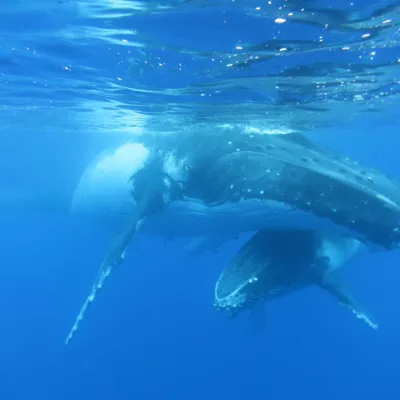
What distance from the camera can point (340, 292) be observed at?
41.6 feet

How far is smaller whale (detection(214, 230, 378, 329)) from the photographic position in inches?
426

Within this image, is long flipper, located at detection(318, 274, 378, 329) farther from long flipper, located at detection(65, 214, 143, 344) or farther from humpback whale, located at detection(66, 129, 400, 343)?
long flipper, located at detection(65, 214, 143, 344)

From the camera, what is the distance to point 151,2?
9852 mm

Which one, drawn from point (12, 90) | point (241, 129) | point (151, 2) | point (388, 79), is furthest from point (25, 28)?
point (388, 79)

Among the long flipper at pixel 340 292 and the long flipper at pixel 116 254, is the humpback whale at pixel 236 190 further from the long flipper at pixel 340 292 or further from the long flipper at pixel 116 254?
the long flipper at pixel 340 292

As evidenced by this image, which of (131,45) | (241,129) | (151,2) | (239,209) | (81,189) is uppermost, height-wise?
(151,2)

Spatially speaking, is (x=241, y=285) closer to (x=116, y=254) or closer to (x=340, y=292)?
(x=340, y=292)

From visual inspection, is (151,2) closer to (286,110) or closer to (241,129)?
(241,129)

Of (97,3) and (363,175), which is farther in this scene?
(363,175)

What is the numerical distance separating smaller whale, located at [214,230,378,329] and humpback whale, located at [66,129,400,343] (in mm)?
605

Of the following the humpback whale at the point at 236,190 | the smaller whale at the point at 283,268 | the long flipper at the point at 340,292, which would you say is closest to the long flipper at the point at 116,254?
the humpback whale at the point at 236,190

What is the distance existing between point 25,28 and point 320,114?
15.8 metres

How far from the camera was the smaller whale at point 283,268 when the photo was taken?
35.5ft

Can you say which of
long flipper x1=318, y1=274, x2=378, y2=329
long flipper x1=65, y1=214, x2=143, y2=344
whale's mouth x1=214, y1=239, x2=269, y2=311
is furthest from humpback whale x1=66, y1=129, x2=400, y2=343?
long flipper x1=318, y1=274, x2=378, y2=329
